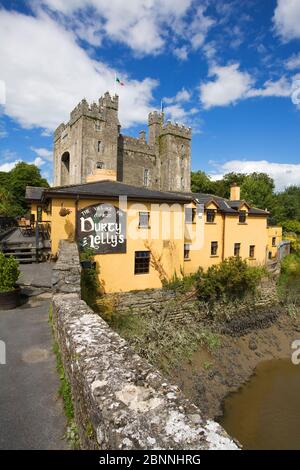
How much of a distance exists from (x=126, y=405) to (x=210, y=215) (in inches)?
767

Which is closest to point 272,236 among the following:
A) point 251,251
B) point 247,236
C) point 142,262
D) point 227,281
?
point 251,251

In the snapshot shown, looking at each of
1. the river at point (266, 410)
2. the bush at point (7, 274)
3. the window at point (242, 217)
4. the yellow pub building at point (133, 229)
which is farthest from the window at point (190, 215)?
the bush at point (7, 274)

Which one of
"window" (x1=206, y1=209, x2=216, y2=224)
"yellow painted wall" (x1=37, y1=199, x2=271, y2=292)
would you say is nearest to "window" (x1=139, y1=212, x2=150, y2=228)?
"yellow painted wall" (x1=37, y1=199, x2=271, y2=292)

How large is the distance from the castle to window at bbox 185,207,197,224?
14.0 metres

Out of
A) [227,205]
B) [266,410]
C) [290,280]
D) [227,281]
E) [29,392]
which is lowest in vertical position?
[266,410]

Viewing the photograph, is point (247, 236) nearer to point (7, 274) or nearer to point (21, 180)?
point (7, 274)

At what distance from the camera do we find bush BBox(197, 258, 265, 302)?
57.7 feet

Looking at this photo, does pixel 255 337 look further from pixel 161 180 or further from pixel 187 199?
pixel 161 180

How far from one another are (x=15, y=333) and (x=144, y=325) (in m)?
9.55

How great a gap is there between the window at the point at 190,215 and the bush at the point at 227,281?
12.2ft

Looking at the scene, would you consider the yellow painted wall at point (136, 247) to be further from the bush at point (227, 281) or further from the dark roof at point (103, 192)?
the bush at point (227, 281)

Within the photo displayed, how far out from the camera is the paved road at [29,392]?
330 cm

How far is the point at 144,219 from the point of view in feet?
51.8

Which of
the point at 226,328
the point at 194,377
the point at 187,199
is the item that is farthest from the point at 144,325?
the point at 187,199
